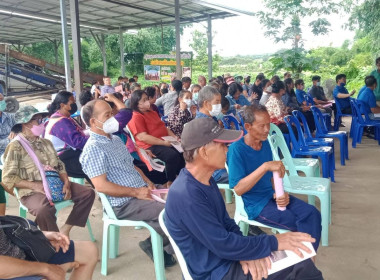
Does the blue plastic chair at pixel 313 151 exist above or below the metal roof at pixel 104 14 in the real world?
below

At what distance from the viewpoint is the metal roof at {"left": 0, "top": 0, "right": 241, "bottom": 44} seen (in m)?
9.95

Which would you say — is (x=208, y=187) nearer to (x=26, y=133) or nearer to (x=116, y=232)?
(x=116, y=232)

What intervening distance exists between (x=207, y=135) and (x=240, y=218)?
1.07 meters

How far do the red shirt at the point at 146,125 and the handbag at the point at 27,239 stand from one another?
2.13 meters

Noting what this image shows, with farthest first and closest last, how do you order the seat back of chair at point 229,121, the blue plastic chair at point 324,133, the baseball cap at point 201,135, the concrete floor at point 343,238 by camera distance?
the blue plastic chair at point 324,133, the seat back of chair at point 229,121, the concrete floor at point 343,238, the baseball cap at point 201,135

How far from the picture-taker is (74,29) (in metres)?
7.31

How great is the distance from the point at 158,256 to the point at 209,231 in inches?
39.3

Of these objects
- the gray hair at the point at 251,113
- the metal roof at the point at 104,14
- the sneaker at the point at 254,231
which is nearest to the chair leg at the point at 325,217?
the sneaker at the point at 254,231

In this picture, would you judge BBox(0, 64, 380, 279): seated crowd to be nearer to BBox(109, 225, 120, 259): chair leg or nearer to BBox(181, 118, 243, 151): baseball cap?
BBox(181, 118, 243, 151): baseball cap

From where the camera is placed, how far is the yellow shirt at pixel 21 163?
2.60m

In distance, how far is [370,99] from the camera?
6.36m

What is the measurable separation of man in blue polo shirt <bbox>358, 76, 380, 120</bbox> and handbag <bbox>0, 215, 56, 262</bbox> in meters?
5.95

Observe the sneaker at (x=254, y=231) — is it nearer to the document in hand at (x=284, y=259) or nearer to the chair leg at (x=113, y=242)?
the chair leg at (x=113, y=242)

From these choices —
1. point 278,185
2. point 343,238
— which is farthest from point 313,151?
point 278,185
